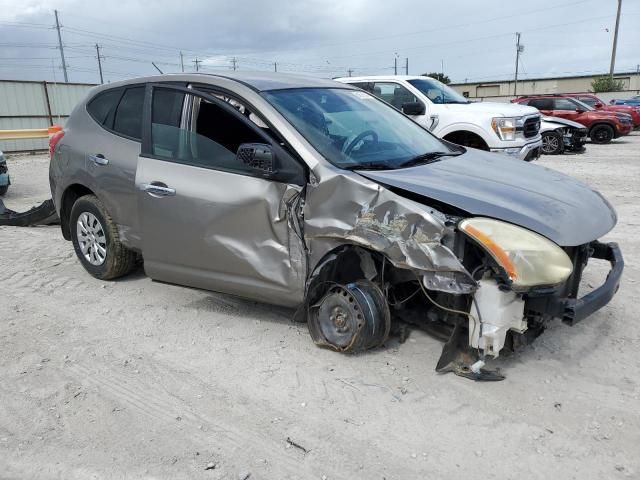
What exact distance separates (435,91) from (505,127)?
162 centimetres

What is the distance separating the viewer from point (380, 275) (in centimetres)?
356

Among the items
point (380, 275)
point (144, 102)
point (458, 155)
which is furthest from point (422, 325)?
point (144, 102)

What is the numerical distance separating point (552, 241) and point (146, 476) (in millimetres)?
2403

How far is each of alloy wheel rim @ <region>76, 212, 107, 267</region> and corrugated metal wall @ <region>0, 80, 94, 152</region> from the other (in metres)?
15.0

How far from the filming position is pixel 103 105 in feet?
16.1

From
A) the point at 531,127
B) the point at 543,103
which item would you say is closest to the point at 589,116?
the point at 543,103

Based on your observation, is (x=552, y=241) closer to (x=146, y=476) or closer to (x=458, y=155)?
(x=458, y=155)

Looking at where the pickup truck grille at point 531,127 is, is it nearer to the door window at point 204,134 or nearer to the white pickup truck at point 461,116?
the white pickup truck at point 461,116

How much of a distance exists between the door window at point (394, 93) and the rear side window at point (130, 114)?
609 centimetres

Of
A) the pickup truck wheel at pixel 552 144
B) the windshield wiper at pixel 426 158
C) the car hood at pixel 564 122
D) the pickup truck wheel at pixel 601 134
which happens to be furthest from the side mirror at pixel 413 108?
the pickup truck wheel at pixel 601 134

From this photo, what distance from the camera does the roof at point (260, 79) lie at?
159 inches

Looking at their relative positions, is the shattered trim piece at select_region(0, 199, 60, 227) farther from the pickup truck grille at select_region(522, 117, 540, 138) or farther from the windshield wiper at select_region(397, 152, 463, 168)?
the pickup truck grille at select_region(522, 117, 540, 138)

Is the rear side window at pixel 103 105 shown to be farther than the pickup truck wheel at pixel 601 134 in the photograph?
No

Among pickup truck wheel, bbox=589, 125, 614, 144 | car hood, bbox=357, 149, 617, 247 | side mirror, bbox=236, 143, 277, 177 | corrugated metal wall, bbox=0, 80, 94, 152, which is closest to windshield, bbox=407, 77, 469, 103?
car hood, bbox=357, 149, 617, 247
